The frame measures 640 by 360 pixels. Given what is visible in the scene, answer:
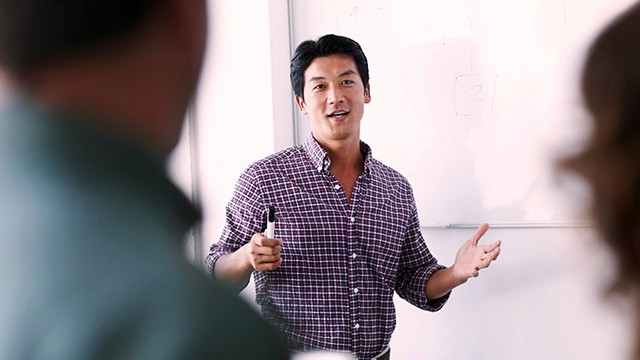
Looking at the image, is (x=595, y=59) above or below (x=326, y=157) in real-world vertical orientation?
above

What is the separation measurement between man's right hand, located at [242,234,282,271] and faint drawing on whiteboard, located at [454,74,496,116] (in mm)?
853

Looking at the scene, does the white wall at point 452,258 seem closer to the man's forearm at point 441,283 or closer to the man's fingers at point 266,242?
the man's fingers at point 266,242

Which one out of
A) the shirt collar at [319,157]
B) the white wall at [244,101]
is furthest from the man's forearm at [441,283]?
the white wall at [244,101]

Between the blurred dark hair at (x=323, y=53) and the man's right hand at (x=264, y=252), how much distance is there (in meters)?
0.60

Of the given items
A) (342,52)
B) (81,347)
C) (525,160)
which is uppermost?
(342,52)

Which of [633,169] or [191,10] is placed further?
[633,169]

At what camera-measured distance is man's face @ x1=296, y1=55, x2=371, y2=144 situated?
6.23 ft

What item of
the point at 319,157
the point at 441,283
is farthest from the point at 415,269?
the point at 319,157

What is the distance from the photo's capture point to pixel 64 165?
0.33 m

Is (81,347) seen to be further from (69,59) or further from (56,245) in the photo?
(69,59)

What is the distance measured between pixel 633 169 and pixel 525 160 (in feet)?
1.21

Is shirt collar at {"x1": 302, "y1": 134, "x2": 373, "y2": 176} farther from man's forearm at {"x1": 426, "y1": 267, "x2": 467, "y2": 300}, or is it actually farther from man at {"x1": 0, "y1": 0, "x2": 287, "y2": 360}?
man at {"x1": 0, "y1": 0, "x2": 287, "y2": 360}

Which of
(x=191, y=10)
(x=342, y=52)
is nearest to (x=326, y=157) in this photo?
(x=342, y=52)

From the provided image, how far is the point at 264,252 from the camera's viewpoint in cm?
157
